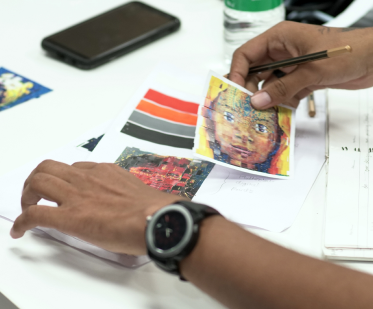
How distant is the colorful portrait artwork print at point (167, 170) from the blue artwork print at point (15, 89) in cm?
33

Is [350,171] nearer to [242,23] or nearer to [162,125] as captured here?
[162,125]

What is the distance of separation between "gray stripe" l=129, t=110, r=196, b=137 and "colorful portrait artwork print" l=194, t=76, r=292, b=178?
9 cm

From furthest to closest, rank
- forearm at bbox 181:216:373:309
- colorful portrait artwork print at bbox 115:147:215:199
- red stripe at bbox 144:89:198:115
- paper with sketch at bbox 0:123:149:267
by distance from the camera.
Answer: red stripe at bbox 144:89:198:115
colorful portrait artwork print at bbox 115:147:215:199
paper with sketch at bbox 0:123:149:267
forearm at bbox 181:216:373:309

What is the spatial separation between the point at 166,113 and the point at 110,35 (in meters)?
0.36

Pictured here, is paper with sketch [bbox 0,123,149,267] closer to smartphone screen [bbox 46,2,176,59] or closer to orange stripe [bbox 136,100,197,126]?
orange stripe [bbox 136,100,197,126]

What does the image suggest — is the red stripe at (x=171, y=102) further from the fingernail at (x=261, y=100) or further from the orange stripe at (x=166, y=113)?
the fingernail at (x=261, y=100)

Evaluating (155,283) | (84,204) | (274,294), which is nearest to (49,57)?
(84,204)

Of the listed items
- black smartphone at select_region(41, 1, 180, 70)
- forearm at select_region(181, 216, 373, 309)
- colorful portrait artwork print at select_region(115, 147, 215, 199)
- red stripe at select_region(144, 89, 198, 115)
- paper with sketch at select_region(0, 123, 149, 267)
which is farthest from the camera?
black smartphone at select_region(41, 1, 180, 70)

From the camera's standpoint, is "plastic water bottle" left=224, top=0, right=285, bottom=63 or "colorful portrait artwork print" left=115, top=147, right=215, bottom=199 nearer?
"colorful portrait artwork print" left=115, top=147, right=215, bottom=199

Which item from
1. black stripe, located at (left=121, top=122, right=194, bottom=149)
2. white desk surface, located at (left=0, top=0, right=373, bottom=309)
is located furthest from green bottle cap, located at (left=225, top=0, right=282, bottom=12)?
black stripe, located at (left=121, top=122, right=194, bottom=149)

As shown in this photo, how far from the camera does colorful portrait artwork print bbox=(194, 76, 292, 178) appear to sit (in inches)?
29.6

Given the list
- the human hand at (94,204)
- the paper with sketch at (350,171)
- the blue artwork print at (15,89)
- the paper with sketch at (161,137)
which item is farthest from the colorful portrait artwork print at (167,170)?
the blue artwork print at (15,89)

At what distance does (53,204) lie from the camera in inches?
27.2

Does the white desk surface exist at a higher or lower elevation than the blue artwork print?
higher
